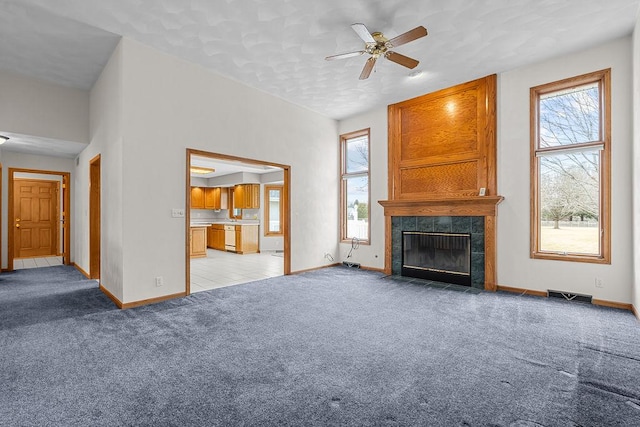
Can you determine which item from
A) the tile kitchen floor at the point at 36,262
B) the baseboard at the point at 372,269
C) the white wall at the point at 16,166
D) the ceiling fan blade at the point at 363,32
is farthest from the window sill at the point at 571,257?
the tile kitchen floor at the point at 36,262

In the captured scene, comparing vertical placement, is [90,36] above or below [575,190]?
above

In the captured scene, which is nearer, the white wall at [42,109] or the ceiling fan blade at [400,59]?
the ceiling fan blade at [400,59]

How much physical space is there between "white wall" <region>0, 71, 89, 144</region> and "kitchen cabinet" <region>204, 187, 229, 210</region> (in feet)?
18.0

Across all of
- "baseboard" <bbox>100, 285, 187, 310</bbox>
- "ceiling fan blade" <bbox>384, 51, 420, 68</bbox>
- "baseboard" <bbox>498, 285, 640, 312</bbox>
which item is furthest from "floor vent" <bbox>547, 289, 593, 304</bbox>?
"baseboard" <bbox>100, 285, 187, 310</bbox>

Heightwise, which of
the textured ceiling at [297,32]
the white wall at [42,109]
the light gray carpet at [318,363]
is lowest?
the light gray carpet at [318,363]

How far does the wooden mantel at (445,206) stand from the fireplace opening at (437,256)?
36 centimetres

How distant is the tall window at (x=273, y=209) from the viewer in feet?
31.5

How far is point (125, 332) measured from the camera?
2875 mm

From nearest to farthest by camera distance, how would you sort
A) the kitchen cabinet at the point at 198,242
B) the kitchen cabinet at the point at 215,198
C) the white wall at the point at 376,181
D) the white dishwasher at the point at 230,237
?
1. the white wall at the point at 376,181
2. the kitchen cabinet at the point at 198,242
3. the white dishwasher at the point at 230,237
4. the kitchen cabinet at the point at 215,198

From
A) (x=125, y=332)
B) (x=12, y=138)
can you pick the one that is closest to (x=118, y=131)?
(x=125, y=332)

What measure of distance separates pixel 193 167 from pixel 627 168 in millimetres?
8370

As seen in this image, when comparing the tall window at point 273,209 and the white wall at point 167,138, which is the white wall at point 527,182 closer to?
the white wall at point 167,138

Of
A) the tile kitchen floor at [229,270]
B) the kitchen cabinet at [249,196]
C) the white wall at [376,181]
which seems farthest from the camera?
the kitchen cabinet at [249,196]

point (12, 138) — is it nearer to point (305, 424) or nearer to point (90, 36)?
point (90, 36)
